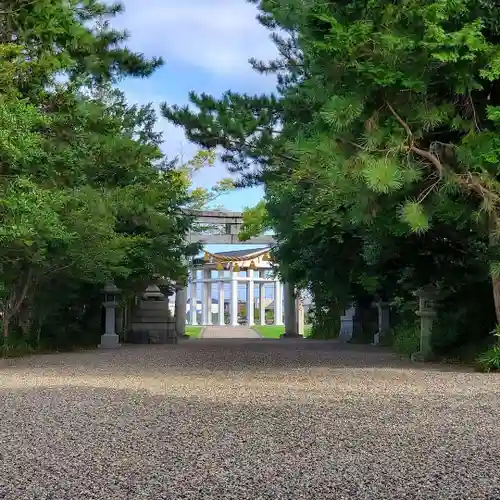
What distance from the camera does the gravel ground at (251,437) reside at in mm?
2570

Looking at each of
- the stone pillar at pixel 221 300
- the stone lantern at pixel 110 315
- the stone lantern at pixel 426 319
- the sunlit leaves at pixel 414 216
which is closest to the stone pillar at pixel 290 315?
the stone lantern at pixel 110 315

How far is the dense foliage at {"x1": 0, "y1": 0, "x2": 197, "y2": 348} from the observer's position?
292 inches

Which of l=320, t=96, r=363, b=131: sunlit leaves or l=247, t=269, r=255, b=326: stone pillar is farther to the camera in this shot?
l=247, t=269, r=255, b=326: stone pillar

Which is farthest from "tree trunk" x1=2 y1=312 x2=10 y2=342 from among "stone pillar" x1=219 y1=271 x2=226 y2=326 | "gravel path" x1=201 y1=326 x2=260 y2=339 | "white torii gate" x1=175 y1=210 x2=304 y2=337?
"stone pillar" x1=219 y1=271 x2=226 y2=326

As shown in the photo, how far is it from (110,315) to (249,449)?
1098 cm

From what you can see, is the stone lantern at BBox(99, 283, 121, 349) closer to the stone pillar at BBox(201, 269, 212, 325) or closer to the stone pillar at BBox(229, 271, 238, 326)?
the stone pillar at BBox(229, 271, 238, 326)

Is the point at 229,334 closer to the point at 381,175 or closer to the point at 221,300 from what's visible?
the point at 221,300

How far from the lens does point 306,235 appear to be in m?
11.4

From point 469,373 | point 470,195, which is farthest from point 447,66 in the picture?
point 469,373

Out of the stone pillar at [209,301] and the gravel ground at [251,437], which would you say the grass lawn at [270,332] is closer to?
the stone pillar at [209,301]

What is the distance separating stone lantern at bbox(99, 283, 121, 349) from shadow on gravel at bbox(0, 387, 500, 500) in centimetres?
863

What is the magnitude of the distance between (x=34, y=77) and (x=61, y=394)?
4.23 metres

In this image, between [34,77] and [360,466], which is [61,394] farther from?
[34,77]

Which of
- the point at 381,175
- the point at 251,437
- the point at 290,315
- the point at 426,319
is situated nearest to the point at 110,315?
the point at 426,319
